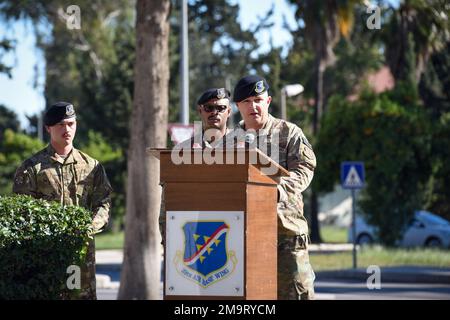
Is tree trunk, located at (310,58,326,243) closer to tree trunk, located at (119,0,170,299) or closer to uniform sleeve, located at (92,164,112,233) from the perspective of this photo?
tree trunk, located at (119,0,170,299)

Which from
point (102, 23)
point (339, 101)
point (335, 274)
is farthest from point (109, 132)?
point (335, 274)

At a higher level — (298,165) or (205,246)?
(298,165)

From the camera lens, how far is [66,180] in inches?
296

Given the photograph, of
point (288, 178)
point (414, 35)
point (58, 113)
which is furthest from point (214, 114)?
point (414, 35)

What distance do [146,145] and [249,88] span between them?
735 centimetres

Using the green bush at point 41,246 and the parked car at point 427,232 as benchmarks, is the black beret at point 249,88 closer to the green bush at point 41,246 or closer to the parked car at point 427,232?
the green bush at point 41,246

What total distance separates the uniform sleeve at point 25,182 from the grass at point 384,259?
53.3 feet

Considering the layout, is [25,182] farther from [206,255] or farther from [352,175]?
[352,175]

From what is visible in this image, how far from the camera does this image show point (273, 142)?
6504 millimetres

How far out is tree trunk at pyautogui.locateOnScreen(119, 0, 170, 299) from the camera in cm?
1348

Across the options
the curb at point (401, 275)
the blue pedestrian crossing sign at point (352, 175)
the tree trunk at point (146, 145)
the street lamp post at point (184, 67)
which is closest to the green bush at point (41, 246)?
the tree trunk at point (146, 145)

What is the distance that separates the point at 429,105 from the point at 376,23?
939 inches

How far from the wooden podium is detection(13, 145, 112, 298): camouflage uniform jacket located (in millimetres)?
2281

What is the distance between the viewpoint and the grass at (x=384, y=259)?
24.0 meters
